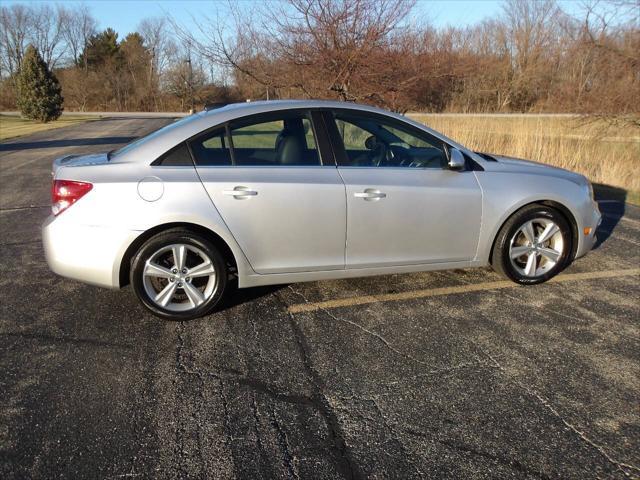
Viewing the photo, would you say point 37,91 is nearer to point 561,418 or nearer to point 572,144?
point 572,144

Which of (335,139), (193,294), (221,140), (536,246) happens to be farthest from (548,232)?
(193,294)

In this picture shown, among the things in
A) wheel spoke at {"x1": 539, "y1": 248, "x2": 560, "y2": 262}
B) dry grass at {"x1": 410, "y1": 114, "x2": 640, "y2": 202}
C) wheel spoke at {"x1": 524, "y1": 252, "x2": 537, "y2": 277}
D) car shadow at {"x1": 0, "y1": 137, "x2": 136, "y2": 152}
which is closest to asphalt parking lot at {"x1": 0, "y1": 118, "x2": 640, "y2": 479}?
wheel spoke at {"x1": 524, "y1": 252, "x2": 537, "y2": 277}

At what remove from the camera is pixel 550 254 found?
14.2 ft

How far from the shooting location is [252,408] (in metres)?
2.67

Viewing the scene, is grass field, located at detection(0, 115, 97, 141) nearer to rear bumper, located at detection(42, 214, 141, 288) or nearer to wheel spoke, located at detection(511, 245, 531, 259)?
rear bumper, located at detection(42, 214, 141, 288)

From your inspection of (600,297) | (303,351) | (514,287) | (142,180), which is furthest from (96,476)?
(600,297)

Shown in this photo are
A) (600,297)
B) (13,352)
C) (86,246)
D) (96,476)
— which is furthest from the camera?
(600,297)

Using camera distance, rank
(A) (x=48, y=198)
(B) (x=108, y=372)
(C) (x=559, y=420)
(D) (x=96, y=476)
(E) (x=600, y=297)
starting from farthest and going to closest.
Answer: (A) (x=48, y=198) < (E) (x=600, y=297) < (B) (x=108, y=372) < (C) (x=559, y=420) < (D) (x=96, y=476)

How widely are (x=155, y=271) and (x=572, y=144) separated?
11624mm

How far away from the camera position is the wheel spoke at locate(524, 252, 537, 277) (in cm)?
430

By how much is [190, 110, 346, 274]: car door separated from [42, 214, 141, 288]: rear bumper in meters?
0.74

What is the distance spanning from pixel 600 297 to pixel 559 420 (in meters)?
2.00

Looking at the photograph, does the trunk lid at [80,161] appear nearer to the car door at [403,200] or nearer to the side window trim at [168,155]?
the side window trim at [168,155]

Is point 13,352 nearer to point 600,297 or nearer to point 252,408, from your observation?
point 252,408
